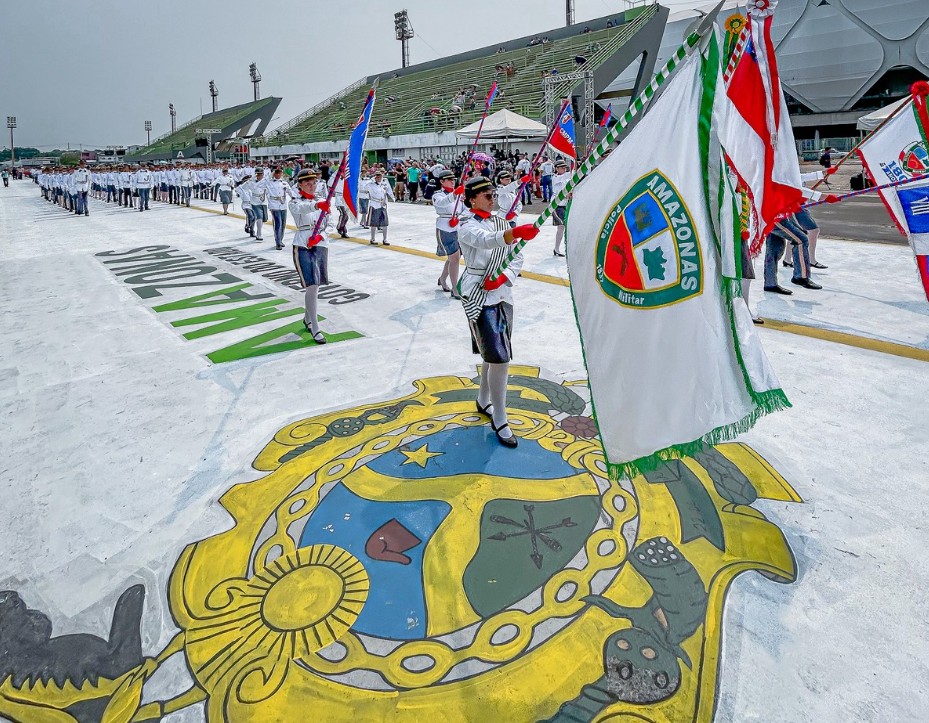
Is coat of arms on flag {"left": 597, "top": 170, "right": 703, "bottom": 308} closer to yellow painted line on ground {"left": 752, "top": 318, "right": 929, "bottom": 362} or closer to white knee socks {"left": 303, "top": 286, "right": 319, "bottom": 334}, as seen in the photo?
yellow painted line on ground {"left": 752, "top": 318, "right": 929, "bottom": 362}

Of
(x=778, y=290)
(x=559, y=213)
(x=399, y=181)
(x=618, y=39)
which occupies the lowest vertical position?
(x=778, y=290)

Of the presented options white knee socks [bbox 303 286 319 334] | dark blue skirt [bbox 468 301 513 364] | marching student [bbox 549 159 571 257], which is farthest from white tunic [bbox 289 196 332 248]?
dark blue skirt [bbox 468 301 513 364]

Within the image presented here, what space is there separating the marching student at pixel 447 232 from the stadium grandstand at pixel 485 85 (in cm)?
1558

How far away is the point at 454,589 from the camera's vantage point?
272 centimetres

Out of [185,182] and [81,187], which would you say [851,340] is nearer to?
[81,187]

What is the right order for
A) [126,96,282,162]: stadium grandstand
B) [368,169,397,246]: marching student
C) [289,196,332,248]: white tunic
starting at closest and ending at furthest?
[289,196,332,248]: white tunic
[368,169,397,246]: marching student
[126,96,282,162]: stadium grandstand

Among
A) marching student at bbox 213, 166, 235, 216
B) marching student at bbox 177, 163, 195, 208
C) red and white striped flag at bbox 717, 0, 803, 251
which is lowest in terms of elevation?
red and white striped flag at bbox 717, 0, 803, 251

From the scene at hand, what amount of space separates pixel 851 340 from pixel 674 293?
4.52 m

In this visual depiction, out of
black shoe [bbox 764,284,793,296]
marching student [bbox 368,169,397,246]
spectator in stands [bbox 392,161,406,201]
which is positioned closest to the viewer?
black shoe [bbox 764,284,793,296]

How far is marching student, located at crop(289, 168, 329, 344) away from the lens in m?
6.59

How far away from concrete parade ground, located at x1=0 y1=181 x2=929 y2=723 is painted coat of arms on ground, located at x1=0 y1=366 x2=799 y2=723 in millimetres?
13

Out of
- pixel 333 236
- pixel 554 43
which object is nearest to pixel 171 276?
pixel 333 236

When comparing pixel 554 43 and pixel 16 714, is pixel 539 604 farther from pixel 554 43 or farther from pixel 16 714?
pixel 554 43

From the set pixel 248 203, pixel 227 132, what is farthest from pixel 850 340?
pixel 227 132
